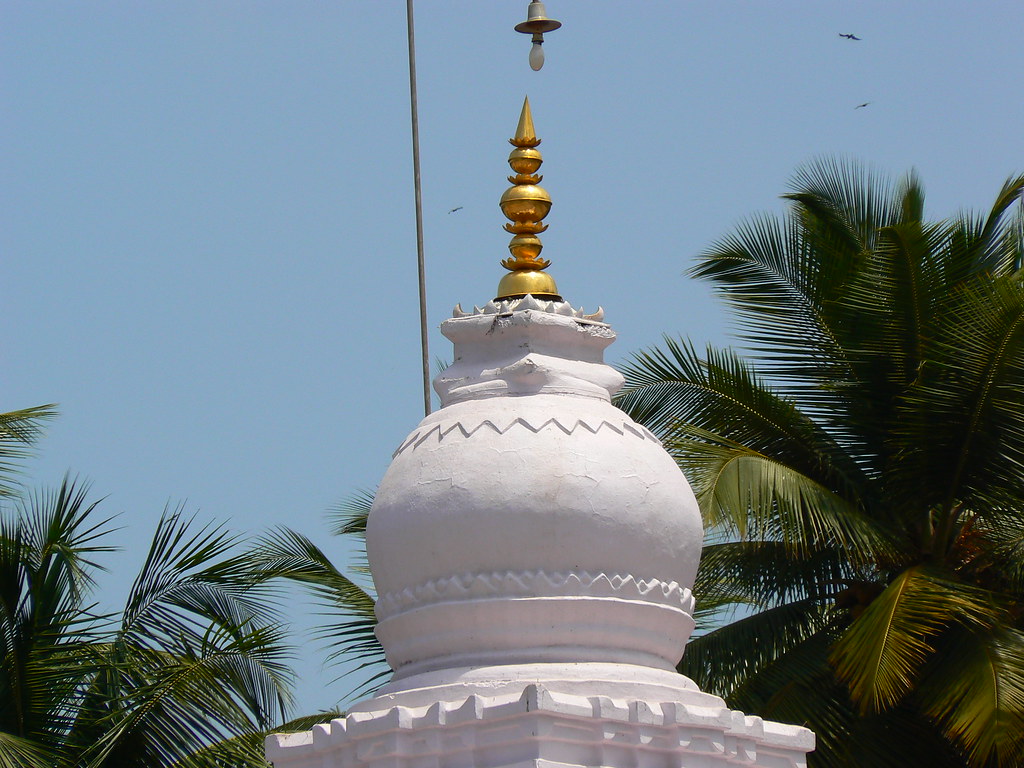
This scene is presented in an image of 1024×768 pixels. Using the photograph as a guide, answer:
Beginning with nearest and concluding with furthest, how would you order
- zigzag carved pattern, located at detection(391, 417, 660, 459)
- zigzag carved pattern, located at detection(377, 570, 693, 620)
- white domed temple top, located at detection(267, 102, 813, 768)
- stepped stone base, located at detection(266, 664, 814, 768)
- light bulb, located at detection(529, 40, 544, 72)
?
1. stepped stone base, located at detection(266, 664, 814, 768)
2. white domed temple top, located at detection(267, 102, 813, 768)
3. zigzag carved pattern, located at detection(377, 570, 693, 620)
4. zigzag carved pattern, located at detection(391, 417, 660, 459)
5. light bulb, located at detection(529, 40, 544, 72)

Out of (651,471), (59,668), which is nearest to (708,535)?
(59,668)

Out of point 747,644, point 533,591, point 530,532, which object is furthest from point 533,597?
point 747,644

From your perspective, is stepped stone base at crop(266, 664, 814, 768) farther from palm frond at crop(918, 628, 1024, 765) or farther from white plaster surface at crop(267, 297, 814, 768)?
palm frond at crop(918, 628, 1024, 765)

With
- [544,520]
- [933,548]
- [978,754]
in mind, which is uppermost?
[544,520]

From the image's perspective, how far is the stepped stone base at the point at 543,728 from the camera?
301 inches

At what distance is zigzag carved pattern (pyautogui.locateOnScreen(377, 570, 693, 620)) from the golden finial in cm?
151

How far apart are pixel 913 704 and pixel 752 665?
1.45 metres

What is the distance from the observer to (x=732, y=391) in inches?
677

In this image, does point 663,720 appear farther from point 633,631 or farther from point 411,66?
point 411,66

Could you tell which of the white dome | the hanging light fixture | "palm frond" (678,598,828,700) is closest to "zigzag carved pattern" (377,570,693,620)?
the white dome

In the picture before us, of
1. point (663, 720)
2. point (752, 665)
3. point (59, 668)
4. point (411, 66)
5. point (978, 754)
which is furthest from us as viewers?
point (411, 66)

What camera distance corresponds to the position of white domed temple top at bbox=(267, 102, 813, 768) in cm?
779

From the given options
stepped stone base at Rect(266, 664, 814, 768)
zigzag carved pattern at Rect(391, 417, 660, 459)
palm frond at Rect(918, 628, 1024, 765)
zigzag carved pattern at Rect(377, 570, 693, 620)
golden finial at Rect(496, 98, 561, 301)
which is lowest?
palm frond at Rect(918, 628, 1024, 765)

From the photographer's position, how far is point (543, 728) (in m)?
7.59
